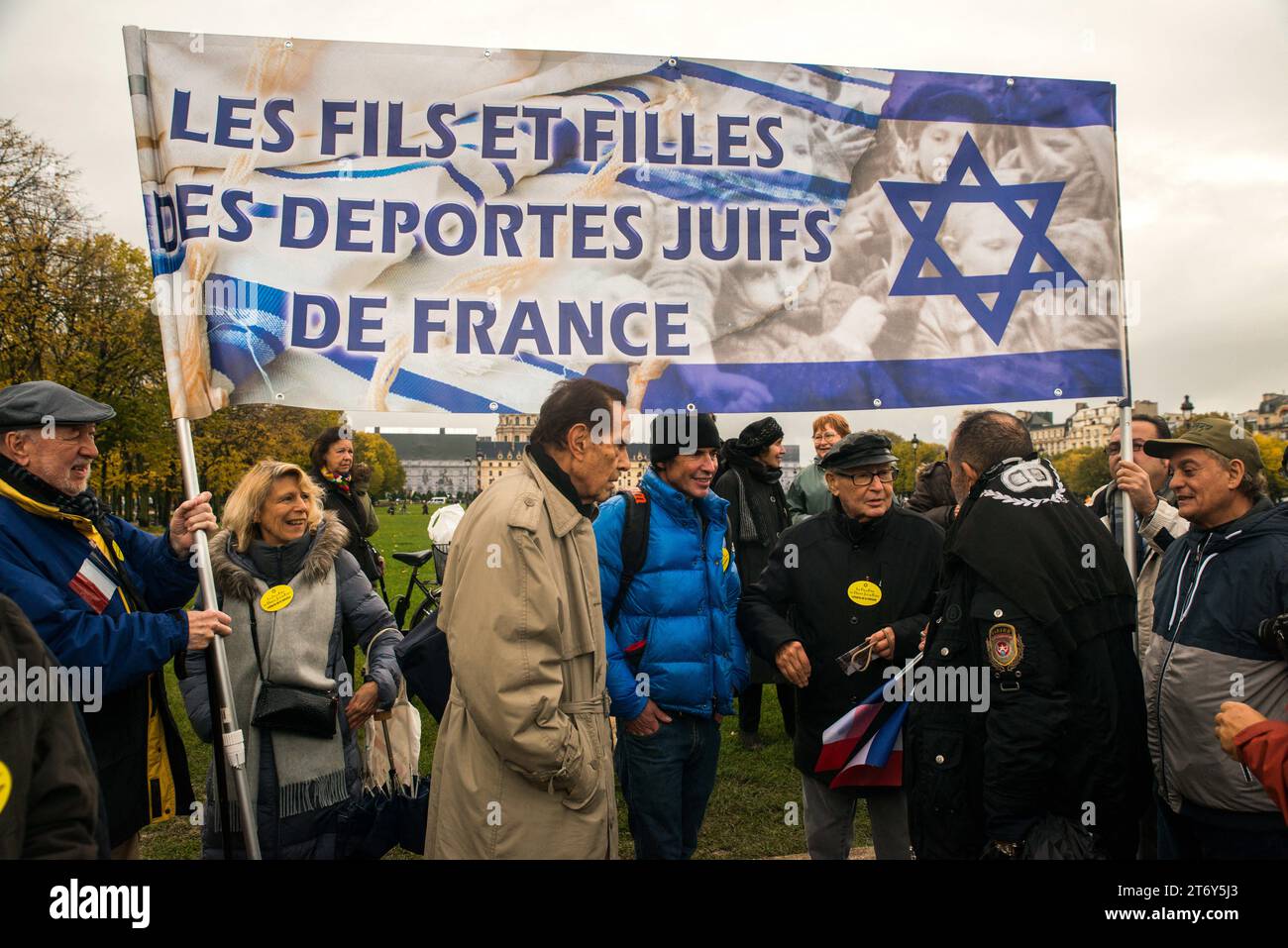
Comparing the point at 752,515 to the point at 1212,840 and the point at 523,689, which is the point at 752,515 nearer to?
the point at 1212,840

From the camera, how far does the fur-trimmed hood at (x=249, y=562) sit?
378 centimetres

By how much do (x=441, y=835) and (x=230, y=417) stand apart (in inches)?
1277

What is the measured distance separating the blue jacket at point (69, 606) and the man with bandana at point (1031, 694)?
2761 mm

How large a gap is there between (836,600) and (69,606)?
9.91ft

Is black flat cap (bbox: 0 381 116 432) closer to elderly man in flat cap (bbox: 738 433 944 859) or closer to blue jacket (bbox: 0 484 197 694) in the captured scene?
blue jacket (bbox: 0 484 197 694)

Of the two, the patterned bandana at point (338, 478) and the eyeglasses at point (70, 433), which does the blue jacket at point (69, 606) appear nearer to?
the eyeglasses at point (70, 433)

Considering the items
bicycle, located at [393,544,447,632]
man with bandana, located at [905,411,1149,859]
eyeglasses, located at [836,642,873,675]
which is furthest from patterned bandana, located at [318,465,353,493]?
man with bandana, located at [905,411,1149,859]

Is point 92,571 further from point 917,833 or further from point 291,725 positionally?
point 917,833

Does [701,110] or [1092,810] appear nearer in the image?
[1092,810]

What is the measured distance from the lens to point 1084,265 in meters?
3.96

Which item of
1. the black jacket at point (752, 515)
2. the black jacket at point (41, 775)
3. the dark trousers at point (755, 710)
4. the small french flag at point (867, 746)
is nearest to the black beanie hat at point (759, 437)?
the black jacket at point (752, 515)

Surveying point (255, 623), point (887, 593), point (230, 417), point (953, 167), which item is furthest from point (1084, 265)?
point (230, 417)

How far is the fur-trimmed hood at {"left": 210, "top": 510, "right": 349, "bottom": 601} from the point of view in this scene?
378cm
